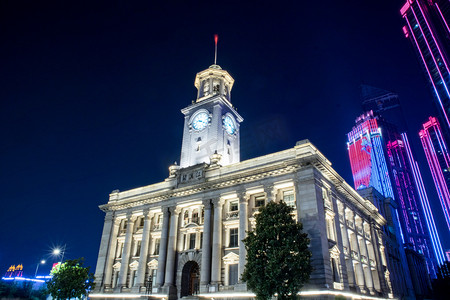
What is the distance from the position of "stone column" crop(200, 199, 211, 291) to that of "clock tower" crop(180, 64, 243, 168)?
439 inches

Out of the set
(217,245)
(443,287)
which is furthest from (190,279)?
(443,287)

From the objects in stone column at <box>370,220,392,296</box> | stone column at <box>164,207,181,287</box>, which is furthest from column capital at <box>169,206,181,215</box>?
stone column at <box>370,220,392,296</box>

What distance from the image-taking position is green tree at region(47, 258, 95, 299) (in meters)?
36.8

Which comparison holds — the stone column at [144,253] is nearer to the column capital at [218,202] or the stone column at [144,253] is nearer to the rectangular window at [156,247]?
the rectangular window at [156,247]

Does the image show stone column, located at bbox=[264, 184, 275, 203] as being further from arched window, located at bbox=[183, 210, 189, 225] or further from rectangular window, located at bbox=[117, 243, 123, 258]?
rectangular window, located at bbox=[117, 243, 123, 258]

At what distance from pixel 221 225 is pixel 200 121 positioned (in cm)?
2273

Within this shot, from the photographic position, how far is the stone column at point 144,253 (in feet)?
142

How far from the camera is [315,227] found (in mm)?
32938

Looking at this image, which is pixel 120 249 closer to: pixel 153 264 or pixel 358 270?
pixel 153 264

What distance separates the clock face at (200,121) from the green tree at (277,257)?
28.7 metres

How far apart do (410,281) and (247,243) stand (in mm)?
57350

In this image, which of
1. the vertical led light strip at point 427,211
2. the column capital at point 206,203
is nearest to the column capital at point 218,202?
the column capital at point 206,203

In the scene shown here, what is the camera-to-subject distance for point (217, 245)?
39.1m

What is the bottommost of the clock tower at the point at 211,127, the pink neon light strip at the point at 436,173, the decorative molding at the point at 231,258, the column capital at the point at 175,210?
the decorative molding at the point at 231,258
